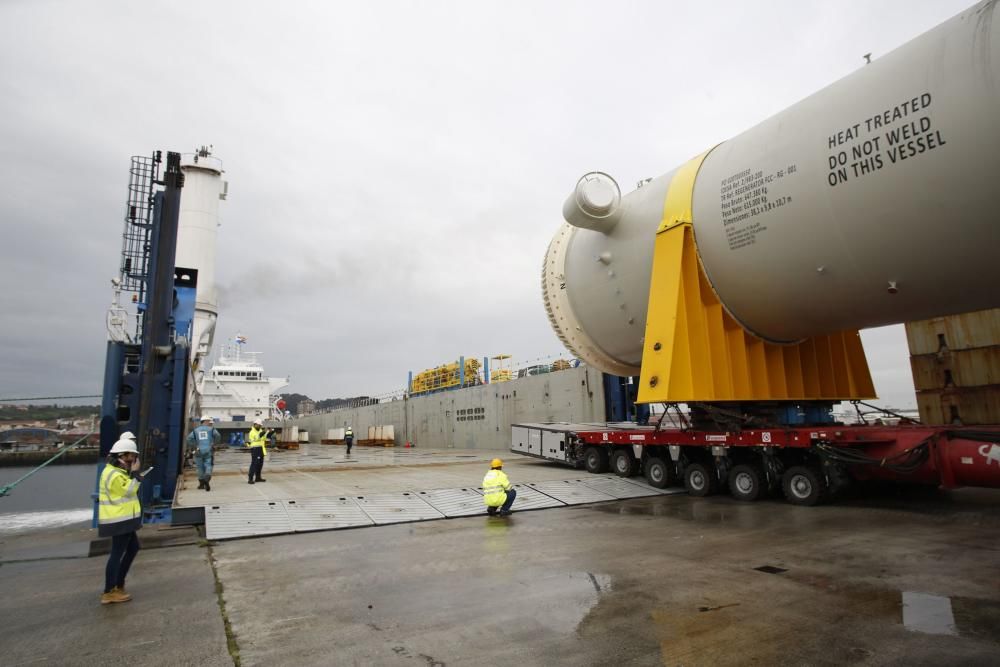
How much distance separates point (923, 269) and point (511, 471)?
10.1 metres

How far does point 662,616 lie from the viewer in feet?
13.3

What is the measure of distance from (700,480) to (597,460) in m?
3.34

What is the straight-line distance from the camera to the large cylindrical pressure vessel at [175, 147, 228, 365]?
21.1 m

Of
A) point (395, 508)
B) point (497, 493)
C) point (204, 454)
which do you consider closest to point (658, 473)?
point (497, 493)

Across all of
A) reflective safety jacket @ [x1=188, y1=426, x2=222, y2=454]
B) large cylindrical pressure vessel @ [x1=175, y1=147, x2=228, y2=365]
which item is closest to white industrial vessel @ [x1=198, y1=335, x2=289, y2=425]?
large cylindrical pressure vessel @ [x1=175, y1=147, x2=228, y2=365]

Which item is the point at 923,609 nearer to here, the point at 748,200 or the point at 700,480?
the point at 748,200

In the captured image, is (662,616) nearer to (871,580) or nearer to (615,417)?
(871,580)

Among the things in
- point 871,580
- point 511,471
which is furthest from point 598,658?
point 511,471

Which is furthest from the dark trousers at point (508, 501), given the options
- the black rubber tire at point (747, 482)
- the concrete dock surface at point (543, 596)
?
the black rubber tire at point (747, 482)

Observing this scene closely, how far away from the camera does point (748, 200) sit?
7.88 m

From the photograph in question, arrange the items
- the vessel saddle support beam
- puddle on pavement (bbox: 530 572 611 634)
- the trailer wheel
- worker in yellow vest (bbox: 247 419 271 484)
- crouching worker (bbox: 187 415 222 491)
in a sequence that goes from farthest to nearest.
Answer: worker in yellow vest (bbox: 247 419 271 484) < the trailer wheel < crouching worker (bbox: 187 415 222 491) < the vessel saddle support beam < puddle on pavement (bbox: 530 572 611 634)

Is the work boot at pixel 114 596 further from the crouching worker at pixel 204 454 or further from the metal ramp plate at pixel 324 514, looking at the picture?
the crouching worker at pixel 204 454

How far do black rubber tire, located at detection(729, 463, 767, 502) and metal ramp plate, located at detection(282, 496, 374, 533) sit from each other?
612 cm

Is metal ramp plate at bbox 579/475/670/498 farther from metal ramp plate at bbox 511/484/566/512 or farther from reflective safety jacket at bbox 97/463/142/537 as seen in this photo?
reflective safety jacket at bbox 97/463/142/537
